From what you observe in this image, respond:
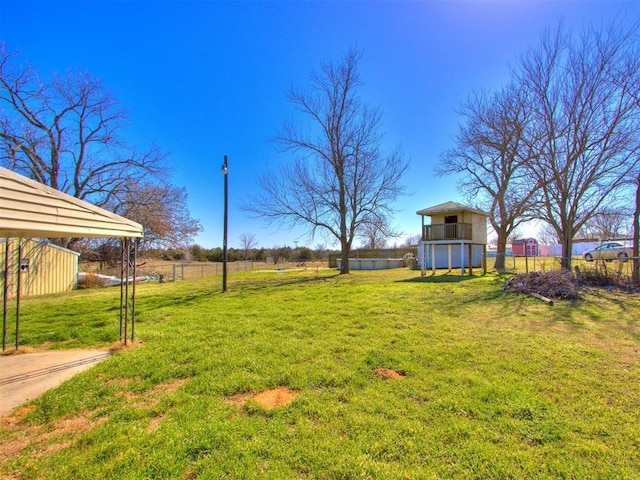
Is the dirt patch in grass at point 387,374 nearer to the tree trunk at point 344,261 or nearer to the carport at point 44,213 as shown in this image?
the carport at point 44,213

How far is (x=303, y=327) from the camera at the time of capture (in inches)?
234

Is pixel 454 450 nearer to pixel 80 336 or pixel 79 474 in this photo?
pixel 79 474

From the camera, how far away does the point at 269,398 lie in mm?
3145

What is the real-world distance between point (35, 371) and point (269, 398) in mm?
3242

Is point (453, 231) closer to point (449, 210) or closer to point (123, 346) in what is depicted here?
point (449, 210)

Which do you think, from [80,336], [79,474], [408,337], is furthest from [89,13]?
[408,337]

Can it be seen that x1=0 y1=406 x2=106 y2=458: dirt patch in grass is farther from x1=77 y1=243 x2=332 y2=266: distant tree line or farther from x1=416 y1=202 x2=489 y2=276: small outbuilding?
x1=77 y1=243 x2=332 y2=266: distant tree line

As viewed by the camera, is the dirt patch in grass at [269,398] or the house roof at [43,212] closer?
the house roof at [43,212]

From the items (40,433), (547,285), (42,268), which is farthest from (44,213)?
(42,268)

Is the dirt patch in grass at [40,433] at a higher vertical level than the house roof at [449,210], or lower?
lower

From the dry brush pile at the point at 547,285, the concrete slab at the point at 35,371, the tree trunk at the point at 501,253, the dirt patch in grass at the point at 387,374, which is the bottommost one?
the concrete slab at the point at 35,371

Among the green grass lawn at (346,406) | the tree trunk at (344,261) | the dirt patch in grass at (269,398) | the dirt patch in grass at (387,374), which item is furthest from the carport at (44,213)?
the tree trunk at (344,261)

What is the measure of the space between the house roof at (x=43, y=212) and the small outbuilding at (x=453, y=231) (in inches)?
696

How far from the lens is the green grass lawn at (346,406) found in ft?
6.98
